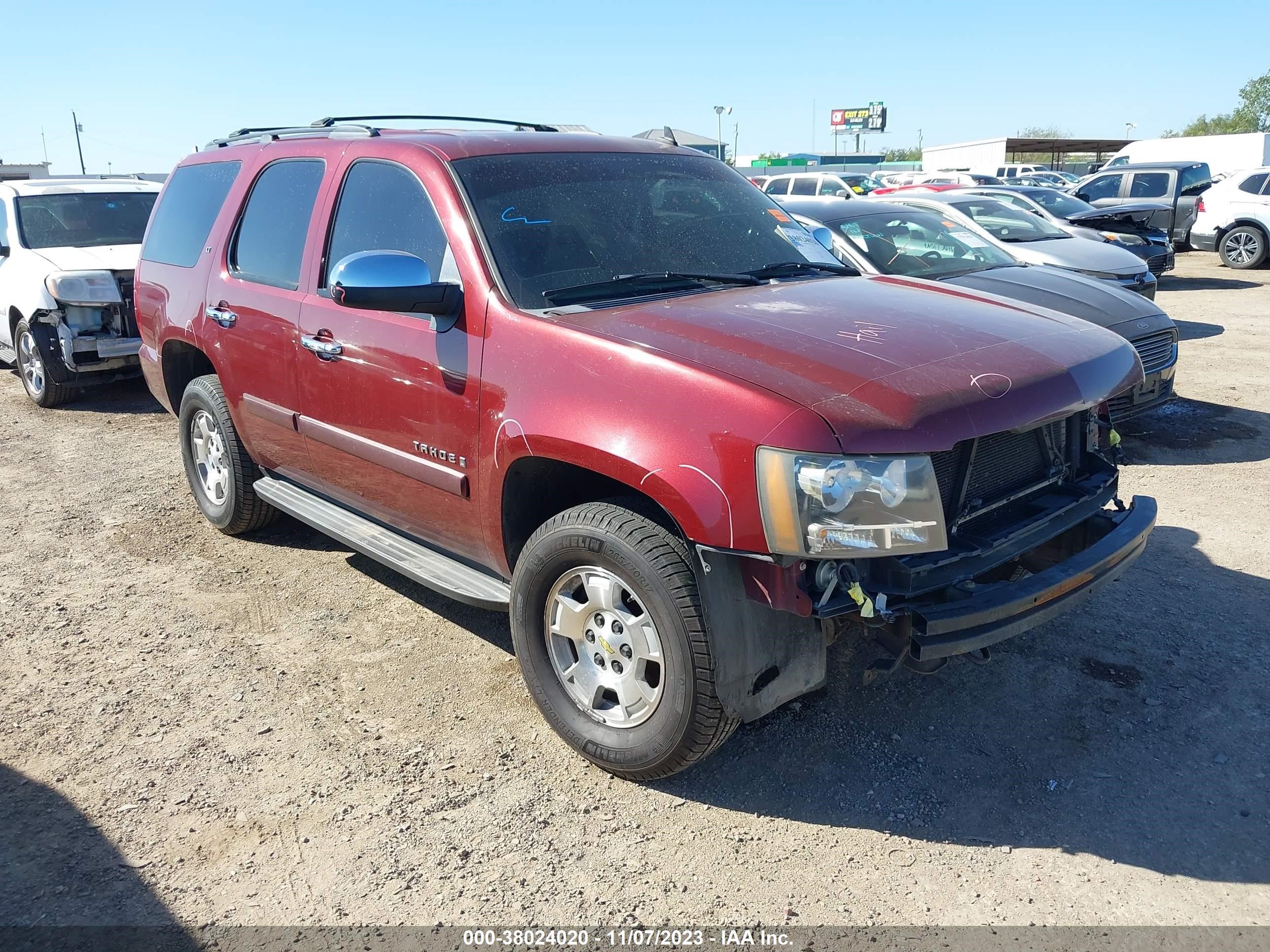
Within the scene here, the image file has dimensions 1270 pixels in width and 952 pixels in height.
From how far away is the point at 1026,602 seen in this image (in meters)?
2.83

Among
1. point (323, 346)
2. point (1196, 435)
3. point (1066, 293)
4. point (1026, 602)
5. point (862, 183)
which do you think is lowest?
point (1196, 435)

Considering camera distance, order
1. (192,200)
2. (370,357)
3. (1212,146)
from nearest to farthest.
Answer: (370,357) → (192,200) → (1212,146)

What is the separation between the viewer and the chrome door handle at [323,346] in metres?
3.87

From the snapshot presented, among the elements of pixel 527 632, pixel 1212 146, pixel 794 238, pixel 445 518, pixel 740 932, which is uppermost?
pixel 1212 146

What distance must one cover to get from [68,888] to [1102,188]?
20898 mm

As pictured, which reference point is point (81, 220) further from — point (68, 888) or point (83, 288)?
point (68, 888)

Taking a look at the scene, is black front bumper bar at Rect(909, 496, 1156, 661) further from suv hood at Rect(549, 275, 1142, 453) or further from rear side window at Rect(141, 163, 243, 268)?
rear side window at Rect(141, 163, 243, 268)

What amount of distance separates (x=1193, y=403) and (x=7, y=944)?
26.7 ft

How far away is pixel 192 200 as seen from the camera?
5242mm

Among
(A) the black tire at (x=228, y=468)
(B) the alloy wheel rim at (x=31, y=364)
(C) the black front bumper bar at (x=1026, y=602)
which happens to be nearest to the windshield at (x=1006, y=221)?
(C) the black front bumper bar at (x=1026, y=602)

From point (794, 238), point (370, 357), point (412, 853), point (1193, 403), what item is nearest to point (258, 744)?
point (412, 853)

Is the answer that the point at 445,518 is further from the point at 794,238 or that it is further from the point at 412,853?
the point at 794,238

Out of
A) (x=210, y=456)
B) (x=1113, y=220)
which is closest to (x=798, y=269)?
(x=210, y=456)

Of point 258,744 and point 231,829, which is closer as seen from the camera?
point 231,829
